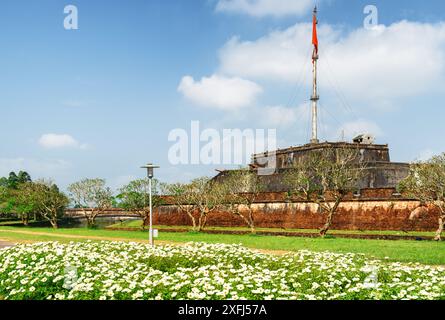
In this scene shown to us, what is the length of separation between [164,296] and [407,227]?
2856 cm

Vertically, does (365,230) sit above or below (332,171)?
below

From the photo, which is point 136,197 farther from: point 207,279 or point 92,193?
point 207,279

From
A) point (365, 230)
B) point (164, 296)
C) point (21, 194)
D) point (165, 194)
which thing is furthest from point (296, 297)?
point (21, 194)

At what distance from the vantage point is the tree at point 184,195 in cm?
3839

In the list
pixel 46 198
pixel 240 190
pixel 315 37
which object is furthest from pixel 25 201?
pixel 315 37

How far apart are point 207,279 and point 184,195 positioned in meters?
31.0

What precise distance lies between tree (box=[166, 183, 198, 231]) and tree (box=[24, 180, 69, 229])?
13108 mm

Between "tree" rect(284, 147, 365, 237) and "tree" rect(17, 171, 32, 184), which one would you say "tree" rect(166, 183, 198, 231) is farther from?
"tree" rect(17, 171, 32, 184)

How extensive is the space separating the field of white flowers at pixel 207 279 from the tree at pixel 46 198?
34.5m

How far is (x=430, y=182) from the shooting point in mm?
26656

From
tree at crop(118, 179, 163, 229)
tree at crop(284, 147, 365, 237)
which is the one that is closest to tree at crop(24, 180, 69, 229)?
tree at crop(118, 179, 163, 229)

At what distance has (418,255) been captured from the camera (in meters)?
15.4

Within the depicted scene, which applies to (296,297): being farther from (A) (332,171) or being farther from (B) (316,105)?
(B) (316,105)

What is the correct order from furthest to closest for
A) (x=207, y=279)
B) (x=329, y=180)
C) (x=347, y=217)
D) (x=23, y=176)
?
(x=23, y=176) < (x=347, y=217) < (x=329, y=180) < (x=207, y=279)
